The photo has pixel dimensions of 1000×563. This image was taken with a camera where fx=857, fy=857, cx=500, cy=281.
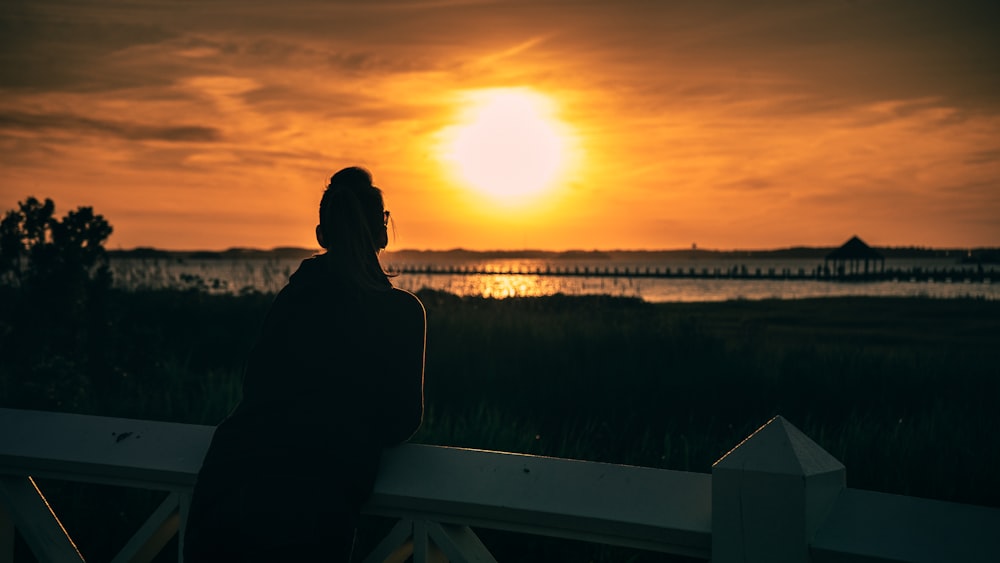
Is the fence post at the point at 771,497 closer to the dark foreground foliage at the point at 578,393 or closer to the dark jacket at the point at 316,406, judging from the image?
the dark jacket at the point at 316,406

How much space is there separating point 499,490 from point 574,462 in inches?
8.3

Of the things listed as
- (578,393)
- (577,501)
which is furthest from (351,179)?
(578,393)

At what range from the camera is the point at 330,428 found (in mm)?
2459

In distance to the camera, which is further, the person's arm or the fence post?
the person's arm

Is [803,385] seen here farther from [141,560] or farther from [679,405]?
[141,560]

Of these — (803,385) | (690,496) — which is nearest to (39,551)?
(690,496)

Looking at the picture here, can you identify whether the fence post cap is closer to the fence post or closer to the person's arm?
the fence post

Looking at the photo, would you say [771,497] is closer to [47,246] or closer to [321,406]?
[321,406]

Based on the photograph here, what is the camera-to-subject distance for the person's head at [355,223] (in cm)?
267

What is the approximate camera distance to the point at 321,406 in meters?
2.51

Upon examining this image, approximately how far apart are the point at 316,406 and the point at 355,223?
589 millimetres

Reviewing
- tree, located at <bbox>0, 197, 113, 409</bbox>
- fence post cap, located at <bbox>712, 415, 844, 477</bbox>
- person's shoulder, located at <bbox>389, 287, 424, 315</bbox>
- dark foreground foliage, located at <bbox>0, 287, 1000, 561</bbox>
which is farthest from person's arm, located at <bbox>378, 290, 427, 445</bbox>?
tree, located at <bbox>0, 197, 113, 409</bbox>

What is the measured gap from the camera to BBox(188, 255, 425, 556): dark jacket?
2.36 m

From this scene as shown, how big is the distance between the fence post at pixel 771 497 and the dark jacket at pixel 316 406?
959 mm
